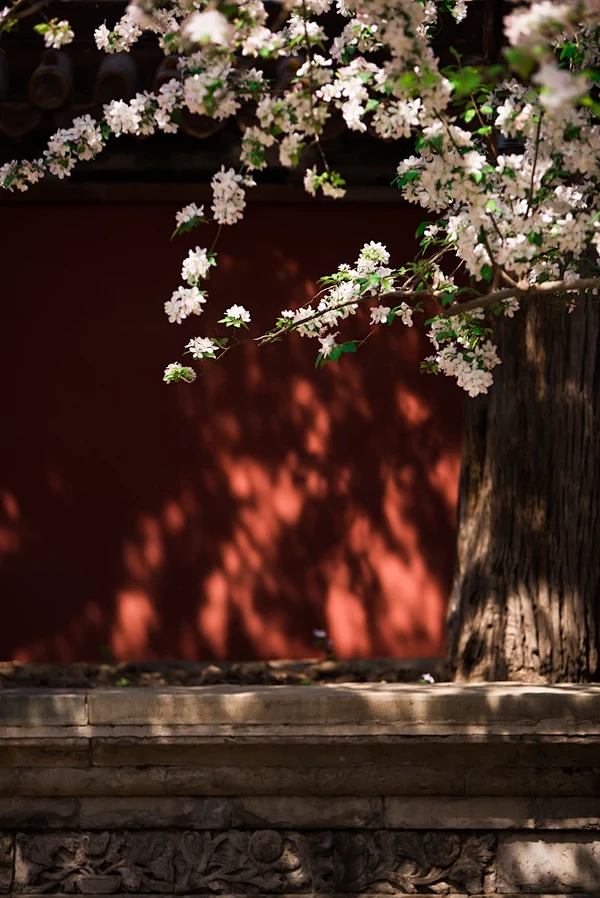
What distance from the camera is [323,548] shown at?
17.1 feet

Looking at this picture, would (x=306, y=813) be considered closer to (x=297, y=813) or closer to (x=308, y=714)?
(x=297, y=813)

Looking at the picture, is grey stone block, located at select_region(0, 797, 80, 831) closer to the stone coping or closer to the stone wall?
the stone wall

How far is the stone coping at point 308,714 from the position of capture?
3473 mm

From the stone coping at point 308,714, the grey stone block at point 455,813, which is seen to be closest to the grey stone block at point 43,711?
the stone coping at point 308,714

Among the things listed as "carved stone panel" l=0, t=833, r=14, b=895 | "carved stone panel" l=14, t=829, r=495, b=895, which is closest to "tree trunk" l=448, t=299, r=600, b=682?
"carved stone panel" l=14, t=829, r=495, b=895

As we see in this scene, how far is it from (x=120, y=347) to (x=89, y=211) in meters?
0.64

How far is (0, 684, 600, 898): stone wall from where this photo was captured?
3.50 metres

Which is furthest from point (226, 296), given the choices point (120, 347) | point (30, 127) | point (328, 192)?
point (328, 192)

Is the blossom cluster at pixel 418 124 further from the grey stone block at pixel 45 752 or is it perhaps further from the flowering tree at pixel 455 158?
the grey stone block at pixel 45 752

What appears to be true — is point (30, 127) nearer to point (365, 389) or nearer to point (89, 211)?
point (89, 211)

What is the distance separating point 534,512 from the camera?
413 centimetres

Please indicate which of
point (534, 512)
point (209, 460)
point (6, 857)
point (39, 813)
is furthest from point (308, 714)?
point (209, 460)

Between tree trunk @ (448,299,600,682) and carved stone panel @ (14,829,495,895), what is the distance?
73cm

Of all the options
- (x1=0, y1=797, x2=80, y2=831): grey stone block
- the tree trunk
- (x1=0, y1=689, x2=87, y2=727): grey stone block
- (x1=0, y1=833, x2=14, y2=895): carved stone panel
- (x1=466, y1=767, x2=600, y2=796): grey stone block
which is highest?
the tree trunk
